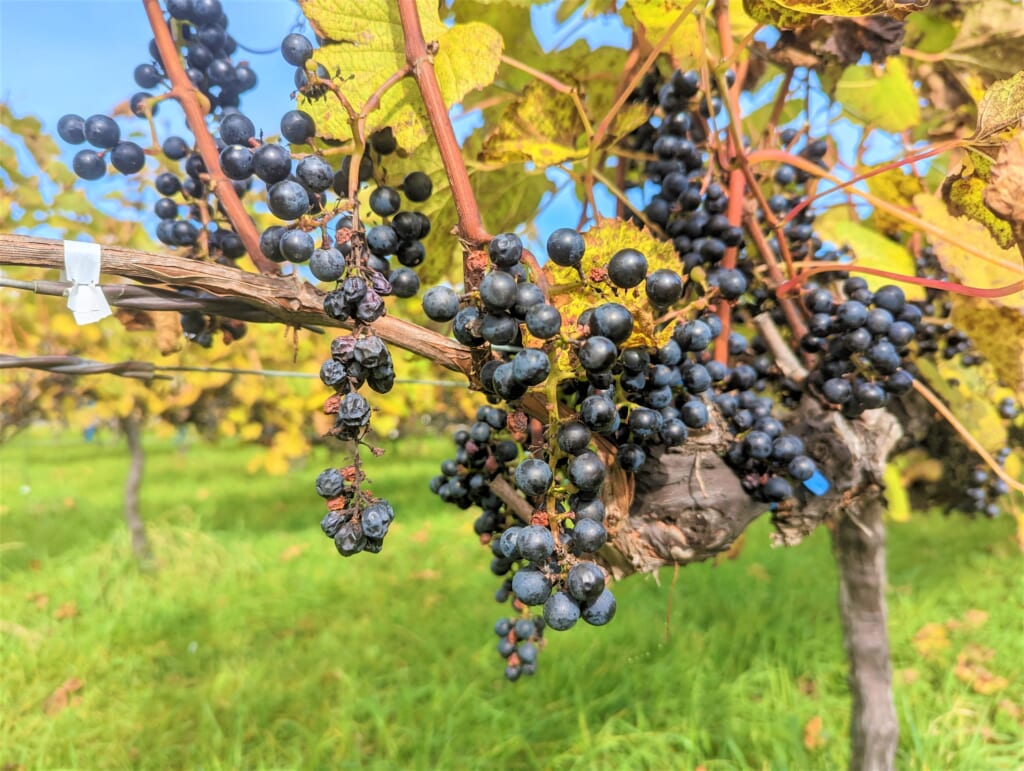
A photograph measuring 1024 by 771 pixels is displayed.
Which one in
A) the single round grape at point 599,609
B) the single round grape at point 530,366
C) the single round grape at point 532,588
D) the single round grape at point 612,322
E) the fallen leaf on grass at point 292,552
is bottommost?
the single round grape at point 599,609

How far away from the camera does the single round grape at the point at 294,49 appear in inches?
37.0

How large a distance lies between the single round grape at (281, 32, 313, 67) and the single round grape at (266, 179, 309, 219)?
28 centimetres

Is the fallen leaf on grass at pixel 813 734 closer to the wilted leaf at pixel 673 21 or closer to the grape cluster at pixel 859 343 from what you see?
the grape cluster at pixel 859 343

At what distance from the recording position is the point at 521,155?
1.09m

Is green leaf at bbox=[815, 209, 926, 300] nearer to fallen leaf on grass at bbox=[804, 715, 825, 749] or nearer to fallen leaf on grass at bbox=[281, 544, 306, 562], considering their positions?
fallen leaf on grass at bbox=[804, 715, 825, 749]

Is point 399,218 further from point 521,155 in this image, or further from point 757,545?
point 757,545

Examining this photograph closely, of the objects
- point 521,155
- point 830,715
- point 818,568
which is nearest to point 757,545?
point 818,568

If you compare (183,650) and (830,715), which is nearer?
(830,715)

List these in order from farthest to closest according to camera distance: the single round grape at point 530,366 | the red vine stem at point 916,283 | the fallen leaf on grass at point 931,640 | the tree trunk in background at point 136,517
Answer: the tree trunk in background at point 136,517
the fallen leaf on grass at point 931,640
the red vine stem at point 916,283
the single round grape at point 530,366

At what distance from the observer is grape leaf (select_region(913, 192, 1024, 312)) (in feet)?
4.02

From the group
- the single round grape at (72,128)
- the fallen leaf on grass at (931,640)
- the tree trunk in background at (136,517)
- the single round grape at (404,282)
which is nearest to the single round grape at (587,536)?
the single round grape at (404,282)

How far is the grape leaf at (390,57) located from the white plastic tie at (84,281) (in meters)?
0.37

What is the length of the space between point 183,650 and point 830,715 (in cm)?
381

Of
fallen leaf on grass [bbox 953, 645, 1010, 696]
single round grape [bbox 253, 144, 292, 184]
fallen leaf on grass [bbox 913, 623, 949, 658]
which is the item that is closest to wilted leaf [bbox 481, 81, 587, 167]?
single round grape [bbox 253, 144, 292, 184]
